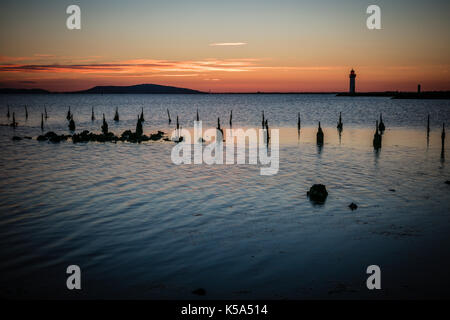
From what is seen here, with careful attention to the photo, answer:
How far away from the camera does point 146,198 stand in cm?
1725

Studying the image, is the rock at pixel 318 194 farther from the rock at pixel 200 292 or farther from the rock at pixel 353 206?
the rock at pixel 200 292

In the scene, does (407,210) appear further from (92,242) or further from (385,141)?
(385,141)

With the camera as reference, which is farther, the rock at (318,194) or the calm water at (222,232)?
the rock at (318,194)

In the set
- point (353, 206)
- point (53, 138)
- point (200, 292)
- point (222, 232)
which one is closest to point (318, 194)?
point (353, 206)

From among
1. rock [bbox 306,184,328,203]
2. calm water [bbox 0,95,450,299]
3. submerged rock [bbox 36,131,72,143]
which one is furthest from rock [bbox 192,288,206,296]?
submerged rock [bbox 36,131,72,143]

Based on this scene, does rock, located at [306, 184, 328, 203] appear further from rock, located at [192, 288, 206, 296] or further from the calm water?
rock, located at [192, 288, 206, 296]

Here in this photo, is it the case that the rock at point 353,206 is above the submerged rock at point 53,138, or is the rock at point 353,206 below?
below

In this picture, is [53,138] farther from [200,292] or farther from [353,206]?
[200,292]

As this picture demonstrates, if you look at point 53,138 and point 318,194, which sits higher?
point 53,138

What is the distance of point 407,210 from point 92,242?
41.6 ft

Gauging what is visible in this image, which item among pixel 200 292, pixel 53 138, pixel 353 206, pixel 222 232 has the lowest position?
pixel 200 292

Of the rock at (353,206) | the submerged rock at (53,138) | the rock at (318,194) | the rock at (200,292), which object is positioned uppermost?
the submerged rock at (53,138)

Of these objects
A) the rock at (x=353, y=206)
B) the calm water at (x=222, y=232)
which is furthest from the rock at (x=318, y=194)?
the rock at (x=353, y=206)
